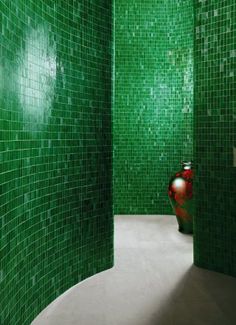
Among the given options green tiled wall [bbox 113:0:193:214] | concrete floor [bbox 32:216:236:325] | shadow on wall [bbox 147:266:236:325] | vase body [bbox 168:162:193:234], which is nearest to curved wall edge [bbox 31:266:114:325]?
concrete floor [bbox 32:216:236:325]

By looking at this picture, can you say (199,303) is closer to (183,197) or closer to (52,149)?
(52,149)

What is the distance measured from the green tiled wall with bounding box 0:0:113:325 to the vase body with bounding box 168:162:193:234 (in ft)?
5.34

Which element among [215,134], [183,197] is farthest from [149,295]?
[183,197]

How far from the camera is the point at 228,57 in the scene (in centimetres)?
360

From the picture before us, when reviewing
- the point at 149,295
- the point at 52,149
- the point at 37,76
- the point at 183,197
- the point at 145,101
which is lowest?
the point at 149,295


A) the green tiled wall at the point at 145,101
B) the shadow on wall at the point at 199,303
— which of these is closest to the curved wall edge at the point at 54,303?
the shadow on wall at the point at 199,303

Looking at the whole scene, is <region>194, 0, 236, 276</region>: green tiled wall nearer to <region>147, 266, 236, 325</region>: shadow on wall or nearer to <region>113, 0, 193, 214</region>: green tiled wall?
<region>147, 266, 236, 325</region>: shadow on wall

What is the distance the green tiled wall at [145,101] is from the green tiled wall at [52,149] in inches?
110

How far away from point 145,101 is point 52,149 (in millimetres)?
3735

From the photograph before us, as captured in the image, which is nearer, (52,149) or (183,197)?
(52,149)

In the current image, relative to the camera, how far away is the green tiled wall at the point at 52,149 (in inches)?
91.7

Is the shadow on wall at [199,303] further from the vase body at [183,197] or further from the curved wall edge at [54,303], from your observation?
the vase body at [183,197]

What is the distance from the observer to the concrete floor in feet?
9.03

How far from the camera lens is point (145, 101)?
6.58 metres
